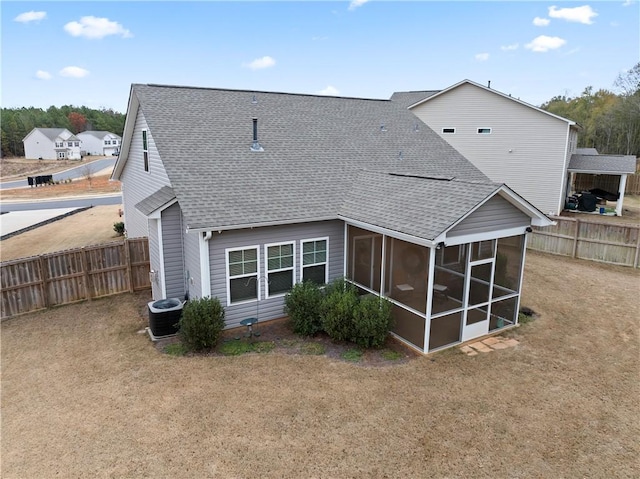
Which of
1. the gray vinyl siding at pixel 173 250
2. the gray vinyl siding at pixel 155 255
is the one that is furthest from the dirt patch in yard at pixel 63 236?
the gray vinyl siding at pixel 173 250

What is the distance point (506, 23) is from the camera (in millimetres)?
18281

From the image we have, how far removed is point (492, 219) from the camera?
9.16m

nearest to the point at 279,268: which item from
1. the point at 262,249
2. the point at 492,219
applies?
the point at 262,249

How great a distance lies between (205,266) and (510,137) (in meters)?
20.1

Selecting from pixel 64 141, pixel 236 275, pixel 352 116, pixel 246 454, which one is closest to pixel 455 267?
pixel 236 275

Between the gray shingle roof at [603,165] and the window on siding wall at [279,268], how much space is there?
866 inches

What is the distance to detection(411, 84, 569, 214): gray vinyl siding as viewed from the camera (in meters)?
22.2

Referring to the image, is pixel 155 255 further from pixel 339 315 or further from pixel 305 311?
pixel 339 315

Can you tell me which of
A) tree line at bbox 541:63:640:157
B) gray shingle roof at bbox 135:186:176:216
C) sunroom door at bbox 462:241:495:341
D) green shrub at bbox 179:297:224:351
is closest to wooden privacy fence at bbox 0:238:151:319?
gray shingle roof at bbox 135:186:176:216

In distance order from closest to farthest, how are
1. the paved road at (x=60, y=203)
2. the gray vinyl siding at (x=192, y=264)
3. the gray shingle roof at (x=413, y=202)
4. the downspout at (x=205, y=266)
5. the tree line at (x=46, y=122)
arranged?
the gray shingle roof at (x=413, y=202) → the downspout at (x=205, y=266) → the gray vinyl siding at (x=192, y=264) → the paved road at (x=60, y=203) → the tree line at (x=46, y=122)

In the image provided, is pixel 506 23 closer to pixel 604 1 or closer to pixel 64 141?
pixel 604 1

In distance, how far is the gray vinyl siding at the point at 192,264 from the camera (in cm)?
969

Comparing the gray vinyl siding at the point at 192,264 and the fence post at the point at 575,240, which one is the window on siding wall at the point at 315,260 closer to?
the gray vinyl siding at the point at 192,264

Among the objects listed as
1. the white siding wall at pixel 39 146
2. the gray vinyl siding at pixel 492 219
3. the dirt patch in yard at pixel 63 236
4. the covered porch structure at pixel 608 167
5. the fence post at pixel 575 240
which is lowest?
the dirt patch in yard at pixel 63 236
